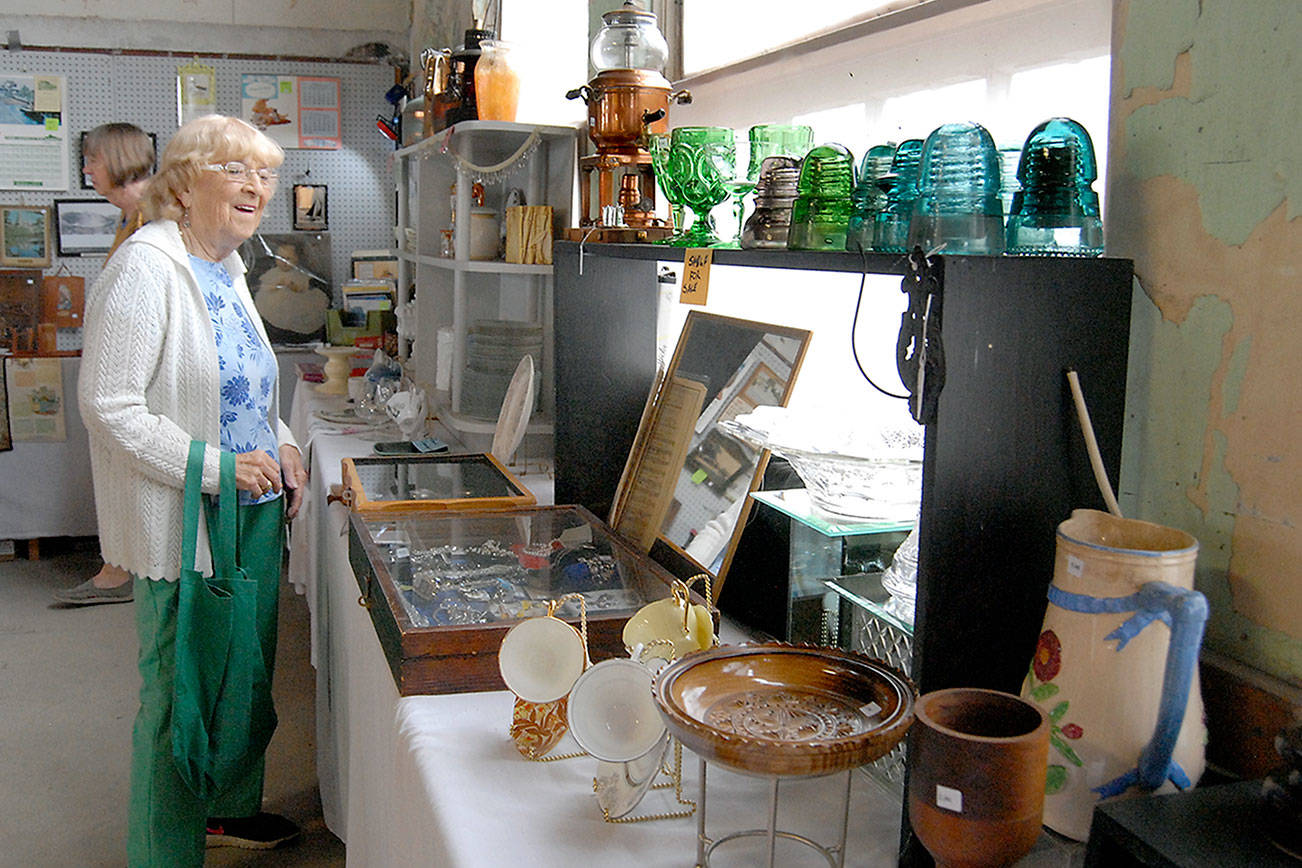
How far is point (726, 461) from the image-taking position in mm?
1822

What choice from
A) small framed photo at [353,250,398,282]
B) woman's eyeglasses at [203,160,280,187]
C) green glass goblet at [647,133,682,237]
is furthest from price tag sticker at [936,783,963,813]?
small framed photo at [353,250,398,282]

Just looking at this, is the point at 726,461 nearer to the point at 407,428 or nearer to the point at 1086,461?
the point at 1086,461

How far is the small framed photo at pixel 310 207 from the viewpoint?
547 centimetres

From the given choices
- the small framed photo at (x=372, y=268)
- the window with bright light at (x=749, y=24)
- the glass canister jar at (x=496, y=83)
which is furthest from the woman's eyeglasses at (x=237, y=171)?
the small framed photo at (x=372, y=268)

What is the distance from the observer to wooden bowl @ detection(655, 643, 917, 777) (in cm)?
90

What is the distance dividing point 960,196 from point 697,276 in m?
0.48

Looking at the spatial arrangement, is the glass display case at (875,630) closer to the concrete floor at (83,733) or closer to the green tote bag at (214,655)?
the green tote bag at (214,655)

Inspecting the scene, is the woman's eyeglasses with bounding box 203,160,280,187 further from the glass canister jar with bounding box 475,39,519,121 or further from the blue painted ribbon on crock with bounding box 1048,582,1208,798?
the blue painted ribbon on crock with bounding box 1048,582,1208,798

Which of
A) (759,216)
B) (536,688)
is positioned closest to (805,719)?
(536,688)

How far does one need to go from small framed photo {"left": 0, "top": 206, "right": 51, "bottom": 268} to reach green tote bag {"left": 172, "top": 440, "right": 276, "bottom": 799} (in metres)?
3.75

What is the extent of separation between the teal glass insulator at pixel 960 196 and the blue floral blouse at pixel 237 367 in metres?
1.62

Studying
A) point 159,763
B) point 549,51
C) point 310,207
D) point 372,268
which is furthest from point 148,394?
point 310,207

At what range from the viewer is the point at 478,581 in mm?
1655

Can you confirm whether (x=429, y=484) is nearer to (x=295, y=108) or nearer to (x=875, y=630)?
(x=875, y=630)
